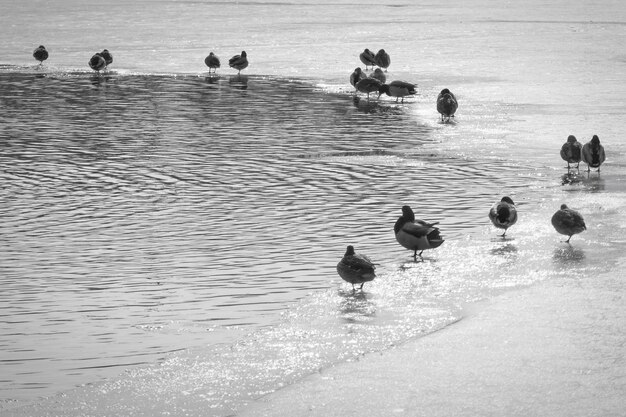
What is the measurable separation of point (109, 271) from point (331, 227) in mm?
3406

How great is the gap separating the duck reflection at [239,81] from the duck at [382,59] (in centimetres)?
396

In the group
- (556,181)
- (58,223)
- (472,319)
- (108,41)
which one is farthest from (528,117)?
(108,41)

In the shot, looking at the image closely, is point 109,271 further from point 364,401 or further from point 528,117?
point 528,117

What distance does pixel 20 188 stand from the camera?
17.0m

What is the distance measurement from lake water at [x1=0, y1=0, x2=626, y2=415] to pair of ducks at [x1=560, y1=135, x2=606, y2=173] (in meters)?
0.29

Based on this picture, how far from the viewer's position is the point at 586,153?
17.8 metres

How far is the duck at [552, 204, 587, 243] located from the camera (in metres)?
13.1

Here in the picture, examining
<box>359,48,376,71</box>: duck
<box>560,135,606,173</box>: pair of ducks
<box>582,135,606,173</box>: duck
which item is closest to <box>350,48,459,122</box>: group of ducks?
<box>359,48,376,71</box>: duck

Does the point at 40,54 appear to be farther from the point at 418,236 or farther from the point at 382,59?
the point at 418,236

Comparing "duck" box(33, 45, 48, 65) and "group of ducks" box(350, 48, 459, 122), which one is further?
"duck" box(33, 45, 48, 65)

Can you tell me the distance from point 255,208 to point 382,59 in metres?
17.2

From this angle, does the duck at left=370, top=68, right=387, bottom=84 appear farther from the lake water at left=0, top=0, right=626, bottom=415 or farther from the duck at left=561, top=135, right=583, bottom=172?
the duck at left=561, top=135, right=583, bottom=172

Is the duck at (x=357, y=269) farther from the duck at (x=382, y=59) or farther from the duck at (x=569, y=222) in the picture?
the duck at (x=382, y=59)

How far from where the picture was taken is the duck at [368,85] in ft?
90.7
